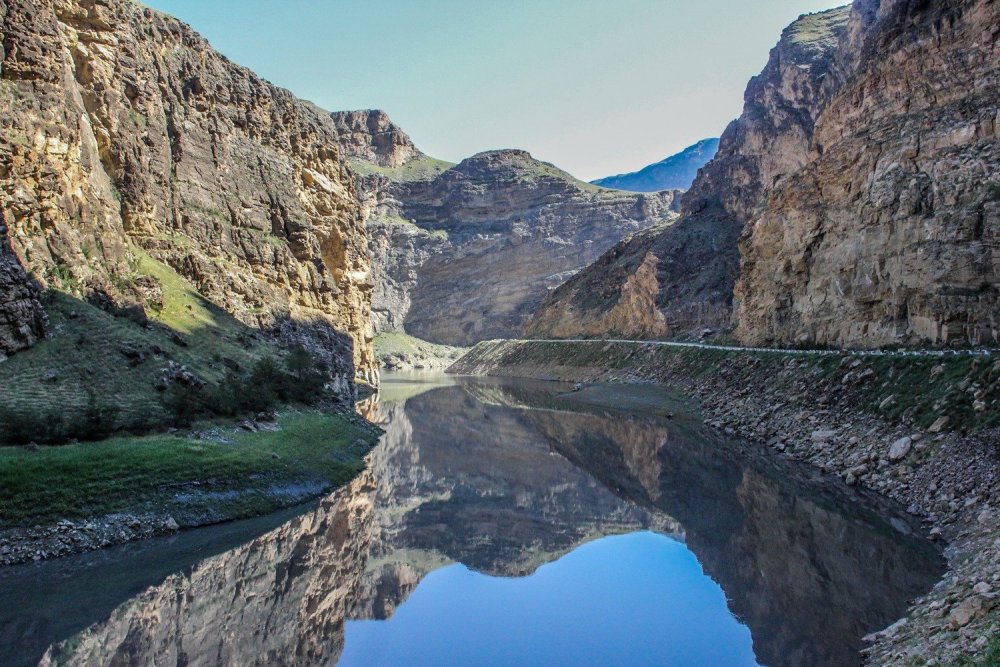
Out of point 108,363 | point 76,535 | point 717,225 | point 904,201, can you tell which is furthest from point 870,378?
point 717,225

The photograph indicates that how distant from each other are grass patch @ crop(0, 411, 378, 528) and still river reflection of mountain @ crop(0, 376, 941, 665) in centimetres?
181

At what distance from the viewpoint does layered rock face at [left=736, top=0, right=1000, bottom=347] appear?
2959 cm

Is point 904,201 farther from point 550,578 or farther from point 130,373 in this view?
point 130,373

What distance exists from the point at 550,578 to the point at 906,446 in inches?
543

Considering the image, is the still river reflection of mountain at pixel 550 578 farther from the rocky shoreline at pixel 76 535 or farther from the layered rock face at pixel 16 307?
the layered rock face at pixel 16 307

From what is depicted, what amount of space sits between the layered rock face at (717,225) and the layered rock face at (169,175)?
1586 inches

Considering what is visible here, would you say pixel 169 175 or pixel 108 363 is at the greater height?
pixel 169 175

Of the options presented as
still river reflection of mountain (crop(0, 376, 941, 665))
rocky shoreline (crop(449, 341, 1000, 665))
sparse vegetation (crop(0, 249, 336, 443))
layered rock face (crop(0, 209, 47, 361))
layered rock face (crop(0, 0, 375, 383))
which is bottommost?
still river reflection of mountain (crop(0, 376, 941, 665))

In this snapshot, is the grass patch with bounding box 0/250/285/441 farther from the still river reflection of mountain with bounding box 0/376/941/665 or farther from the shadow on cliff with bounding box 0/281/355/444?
the still river reflection of mountain with bounding box 0/376/941/665

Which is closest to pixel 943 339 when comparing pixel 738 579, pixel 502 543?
pixel 738 579

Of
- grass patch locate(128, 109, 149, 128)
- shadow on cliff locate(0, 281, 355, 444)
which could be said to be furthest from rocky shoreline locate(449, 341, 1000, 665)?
grass patch locate(128, 109, 149, 128)

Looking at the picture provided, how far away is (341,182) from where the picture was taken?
7644 centimetres

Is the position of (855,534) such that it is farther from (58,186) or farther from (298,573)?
(58,186)

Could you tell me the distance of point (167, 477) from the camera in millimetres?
21344
